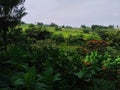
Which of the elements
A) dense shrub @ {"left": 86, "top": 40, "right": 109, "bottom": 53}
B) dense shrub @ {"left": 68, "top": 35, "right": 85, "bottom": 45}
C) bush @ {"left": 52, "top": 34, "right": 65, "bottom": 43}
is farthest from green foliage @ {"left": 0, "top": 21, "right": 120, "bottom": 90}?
bush @ {"left": 52, "top": 34, "right": 65, "bottom": 43}

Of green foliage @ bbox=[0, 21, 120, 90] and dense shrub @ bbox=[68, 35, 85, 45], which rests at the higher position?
green foliage @ bbox=[0, 21, 120, 90]

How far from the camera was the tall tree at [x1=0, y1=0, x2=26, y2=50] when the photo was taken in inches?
1034

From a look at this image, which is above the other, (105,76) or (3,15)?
(3,15)

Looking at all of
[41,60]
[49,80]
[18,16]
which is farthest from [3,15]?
[49,80]

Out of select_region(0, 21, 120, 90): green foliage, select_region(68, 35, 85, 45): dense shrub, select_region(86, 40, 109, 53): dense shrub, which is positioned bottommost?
select_region(68, 35, 85, 45): dense shrub

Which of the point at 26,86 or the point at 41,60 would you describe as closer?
the point at 26,86

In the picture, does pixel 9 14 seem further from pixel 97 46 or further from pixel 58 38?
pixel 58 38

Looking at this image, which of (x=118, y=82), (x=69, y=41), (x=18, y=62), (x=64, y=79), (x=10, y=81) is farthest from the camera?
(x=69, y=41)

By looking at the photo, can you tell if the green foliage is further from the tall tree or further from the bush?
the bush

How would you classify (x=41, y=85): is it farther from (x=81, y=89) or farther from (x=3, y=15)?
(x=3, y=15)

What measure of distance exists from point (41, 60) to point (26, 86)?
10.8 feet

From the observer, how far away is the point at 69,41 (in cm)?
3981

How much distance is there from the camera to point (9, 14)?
2666cm

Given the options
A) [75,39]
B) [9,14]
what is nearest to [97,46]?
[9,14]
